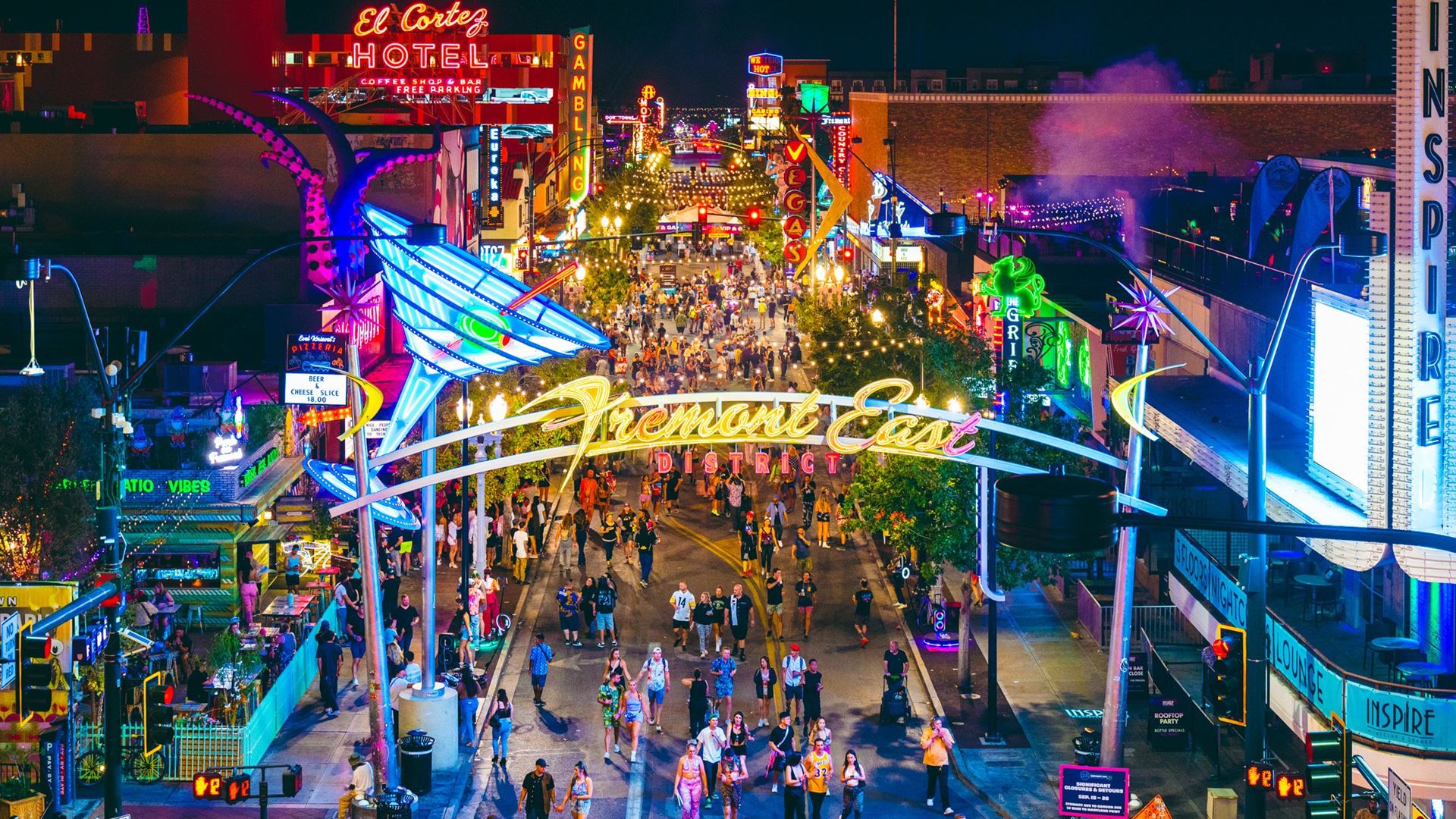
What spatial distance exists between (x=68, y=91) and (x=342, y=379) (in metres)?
60.1

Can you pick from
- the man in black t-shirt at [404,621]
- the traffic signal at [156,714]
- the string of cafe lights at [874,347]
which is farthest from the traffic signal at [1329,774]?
the string of cafe lights at [874,347]

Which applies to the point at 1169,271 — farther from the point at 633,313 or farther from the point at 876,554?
the point at 633,313

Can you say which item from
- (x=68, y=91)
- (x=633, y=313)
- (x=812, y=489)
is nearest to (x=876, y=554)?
(x=812, y=489)

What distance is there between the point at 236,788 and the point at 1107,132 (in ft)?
227

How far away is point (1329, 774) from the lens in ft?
60.5

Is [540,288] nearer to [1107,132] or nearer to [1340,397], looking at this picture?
[1340,397]

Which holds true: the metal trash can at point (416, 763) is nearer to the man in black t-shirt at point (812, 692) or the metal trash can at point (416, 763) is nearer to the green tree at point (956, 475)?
the man in black t-shirt at point (812, 692)

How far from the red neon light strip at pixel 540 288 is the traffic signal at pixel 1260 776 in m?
11.2

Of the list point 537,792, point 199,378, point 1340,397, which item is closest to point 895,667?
point 537,792

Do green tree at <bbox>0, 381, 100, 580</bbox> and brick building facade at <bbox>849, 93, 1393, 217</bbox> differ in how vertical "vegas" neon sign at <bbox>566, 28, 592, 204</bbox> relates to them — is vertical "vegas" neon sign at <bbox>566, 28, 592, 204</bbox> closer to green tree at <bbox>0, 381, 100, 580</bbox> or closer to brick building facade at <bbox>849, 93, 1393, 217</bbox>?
brick building facade at <bbox>849, 93, 1393, 217</bbox>

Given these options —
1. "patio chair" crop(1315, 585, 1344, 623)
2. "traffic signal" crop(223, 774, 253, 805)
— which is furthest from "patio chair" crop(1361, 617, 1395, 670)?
"traffic signal" crop(223, 774, 253, 805)

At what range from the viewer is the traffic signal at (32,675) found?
1838 cm

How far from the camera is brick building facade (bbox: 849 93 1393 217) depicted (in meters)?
85.8

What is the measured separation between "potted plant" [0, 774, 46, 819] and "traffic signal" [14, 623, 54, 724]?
452 centimetres
